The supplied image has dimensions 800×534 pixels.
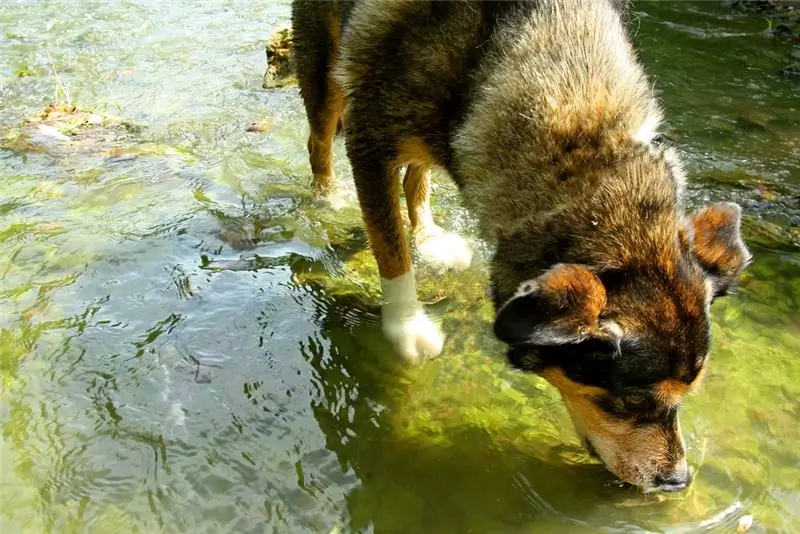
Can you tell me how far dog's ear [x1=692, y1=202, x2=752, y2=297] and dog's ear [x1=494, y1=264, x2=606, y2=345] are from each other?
0.69 metres

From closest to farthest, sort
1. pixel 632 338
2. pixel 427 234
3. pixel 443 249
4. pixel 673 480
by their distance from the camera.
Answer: pixel 632 338, pixel 673 480, pixel 443 249, pixel 427 234

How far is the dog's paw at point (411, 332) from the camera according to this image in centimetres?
402

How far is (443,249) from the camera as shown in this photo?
5051mm

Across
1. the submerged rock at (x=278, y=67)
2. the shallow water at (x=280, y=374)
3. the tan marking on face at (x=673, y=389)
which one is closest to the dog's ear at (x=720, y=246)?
the tan marking on face at (x=673, y=389)

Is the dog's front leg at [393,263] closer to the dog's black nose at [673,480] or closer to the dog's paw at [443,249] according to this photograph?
the dog's paw at [443,249]

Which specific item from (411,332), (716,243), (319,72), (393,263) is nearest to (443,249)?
(393,263)

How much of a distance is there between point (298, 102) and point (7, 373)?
16.1 ft

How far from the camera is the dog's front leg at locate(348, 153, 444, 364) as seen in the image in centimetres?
405

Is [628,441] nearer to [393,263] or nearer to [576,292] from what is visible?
[576,292]

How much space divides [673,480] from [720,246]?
1.03m

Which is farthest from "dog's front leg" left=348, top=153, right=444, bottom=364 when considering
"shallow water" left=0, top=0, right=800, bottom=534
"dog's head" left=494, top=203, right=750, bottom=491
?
"dog's head" left=494, top=203, right=750, bottom=491

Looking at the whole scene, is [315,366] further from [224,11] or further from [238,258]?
[224,11]

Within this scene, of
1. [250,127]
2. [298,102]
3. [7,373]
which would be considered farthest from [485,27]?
[298,102]

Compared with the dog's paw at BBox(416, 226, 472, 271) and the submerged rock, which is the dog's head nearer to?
the dog's paw at BBox(416, 226, 472, 271)
